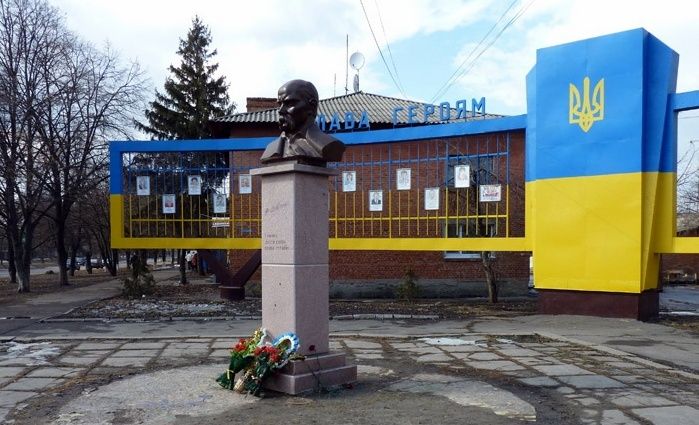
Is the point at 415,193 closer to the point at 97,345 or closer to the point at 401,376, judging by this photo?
the point at 97,345

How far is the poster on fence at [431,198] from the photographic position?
13.1m

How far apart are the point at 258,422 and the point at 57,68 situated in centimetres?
2053

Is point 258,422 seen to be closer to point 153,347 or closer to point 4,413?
point 4,413

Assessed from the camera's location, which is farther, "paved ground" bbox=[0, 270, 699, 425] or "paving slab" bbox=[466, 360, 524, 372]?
"paving slab" bbox=[466, 360, 524, 372]

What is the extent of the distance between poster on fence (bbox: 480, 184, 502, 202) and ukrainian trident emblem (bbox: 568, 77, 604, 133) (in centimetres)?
191

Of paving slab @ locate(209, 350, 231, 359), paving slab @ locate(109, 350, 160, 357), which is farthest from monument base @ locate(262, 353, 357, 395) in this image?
paving slab @ locate(109, 350, 160, 357)

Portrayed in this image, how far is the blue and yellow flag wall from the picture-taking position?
10602mm

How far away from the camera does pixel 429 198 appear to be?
43.2 ft

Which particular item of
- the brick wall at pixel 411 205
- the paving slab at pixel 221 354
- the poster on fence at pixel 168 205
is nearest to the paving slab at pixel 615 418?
the paving slab at pixel 221 354

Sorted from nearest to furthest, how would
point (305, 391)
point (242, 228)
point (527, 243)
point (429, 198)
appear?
point (305, 391) → point (527, 243) → point (429, 198) → point (242, 228)

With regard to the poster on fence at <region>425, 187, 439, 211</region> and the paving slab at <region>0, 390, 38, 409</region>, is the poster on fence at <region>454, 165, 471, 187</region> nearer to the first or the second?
the poster on fence at <region>425, 187, 439, 211</region>

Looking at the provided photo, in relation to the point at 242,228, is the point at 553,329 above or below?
below

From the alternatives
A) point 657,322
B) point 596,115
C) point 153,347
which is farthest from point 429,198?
point 153,347

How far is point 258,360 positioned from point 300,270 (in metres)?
0.94
